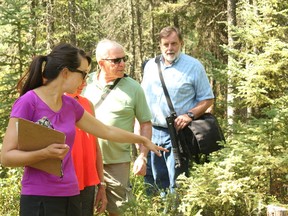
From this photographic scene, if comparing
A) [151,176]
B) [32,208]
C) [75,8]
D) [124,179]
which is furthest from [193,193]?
[75,8]

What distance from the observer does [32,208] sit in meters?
2.75

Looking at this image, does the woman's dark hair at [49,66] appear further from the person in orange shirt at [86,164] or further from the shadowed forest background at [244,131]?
the shadowed forest background at [244,131]

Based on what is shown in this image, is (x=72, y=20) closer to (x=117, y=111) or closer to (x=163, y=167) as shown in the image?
(x=163, y=167)

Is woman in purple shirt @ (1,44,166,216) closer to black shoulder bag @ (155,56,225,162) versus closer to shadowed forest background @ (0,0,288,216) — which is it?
shadowed forest background @ (0,0,288,216)

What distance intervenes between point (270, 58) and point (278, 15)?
725 millimetres

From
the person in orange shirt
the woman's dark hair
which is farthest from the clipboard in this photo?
the person in orange shirt

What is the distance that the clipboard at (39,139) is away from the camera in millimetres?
2521

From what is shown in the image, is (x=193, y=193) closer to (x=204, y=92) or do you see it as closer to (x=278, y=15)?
(x=204, y=92)

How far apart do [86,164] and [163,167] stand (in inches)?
69.8

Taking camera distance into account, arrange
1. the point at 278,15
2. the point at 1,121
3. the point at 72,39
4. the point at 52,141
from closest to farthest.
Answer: the point at 52,141, the point at 278,15, the point at 1,121, the point at 72,39

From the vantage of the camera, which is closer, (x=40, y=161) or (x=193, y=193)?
(x=40, y=161)

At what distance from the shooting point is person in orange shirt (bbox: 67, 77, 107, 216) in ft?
12.0

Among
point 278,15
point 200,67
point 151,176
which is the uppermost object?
point 278,15

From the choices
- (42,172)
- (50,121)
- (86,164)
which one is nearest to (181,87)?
(86,164)
